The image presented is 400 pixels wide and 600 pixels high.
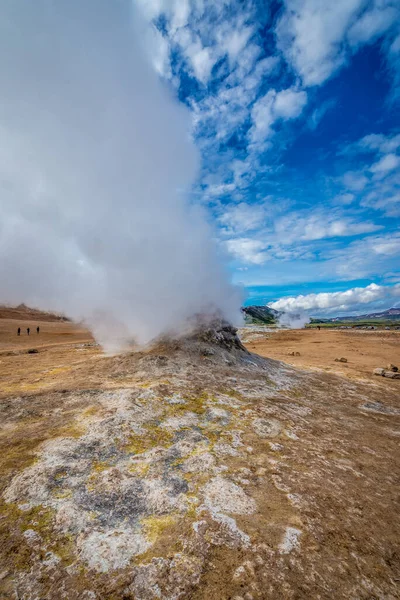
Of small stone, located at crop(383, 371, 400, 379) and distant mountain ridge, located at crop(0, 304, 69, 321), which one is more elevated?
distant mountain ridge, located at crop(0, 304, 69, 321)

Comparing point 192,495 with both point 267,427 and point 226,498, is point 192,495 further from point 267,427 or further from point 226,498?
point 267,427

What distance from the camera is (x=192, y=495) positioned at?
3785 mm

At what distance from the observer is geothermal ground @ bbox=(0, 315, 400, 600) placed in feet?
8.63

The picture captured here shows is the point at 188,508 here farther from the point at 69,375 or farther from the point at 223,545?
the point at 69,375

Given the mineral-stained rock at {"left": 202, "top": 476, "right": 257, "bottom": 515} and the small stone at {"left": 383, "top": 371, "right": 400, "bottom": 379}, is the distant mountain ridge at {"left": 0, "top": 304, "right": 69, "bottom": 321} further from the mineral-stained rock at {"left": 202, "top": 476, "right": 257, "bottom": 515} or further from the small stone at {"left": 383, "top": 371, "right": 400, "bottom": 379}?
the mineral-stained rock at {"left": 202, "top": 476, "right": 257, "bottom": 515}

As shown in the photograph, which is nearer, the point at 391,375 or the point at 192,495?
the point at 192,495

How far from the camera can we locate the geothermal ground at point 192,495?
263 cm

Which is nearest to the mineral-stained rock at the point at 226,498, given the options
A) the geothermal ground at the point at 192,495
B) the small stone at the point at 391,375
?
the geothermal ground at the point at 192,495

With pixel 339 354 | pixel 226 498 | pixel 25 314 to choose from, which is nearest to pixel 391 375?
pixel 339 354

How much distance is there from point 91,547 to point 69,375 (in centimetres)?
727

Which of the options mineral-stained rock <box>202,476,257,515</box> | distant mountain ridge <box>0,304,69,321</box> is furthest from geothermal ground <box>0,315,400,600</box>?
distant mountain ridge <box>0,304,69,321</box>

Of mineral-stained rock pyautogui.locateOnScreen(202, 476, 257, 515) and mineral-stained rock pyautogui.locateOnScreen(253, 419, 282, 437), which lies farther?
mineral-stained rock pyautogui.locateOnScreen(253, 419, 282, 437)

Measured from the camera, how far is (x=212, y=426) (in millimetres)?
5902

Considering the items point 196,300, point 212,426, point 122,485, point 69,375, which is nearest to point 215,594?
point 122,485
